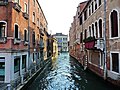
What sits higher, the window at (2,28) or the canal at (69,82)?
the window at (2,28)

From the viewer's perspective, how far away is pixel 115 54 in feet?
41.7

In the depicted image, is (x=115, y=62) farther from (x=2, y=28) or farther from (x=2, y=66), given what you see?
(x=2, y=28)

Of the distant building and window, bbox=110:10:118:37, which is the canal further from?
the distant building

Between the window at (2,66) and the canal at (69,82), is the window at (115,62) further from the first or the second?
the window at (2,66)

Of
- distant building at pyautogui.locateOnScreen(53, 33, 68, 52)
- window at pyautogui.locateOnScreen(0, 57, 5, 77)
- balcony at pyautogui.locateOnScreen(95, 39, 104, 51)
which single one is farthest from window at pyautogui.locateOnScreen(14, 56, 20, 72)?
distant building at pyautogui.locateOnScreen(53, 33, 68, 52)

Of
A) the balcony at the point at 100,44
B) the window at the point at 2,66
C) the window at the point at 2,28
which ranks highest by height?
the window at the point at 2,28

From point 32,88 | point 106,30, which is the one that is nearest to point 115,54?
point 106,30

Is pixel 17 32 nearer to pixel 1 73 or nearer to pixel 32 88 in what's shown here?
pixel 1 73

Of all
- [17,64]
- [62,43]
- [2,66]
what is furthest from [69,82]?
[62,43]

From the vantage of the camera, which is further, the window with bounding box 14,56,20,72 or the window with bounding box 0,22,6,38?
the window with bounding box 14,56,20,72

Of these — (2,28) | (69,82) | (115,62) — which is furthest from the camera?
(69,82)

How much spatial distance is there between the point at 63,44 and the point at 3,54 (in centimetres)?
9461

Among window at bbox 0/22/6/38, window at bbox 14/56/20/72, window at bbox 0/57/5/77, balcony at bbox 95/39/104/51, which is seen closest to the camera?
window at bbox 0/57/5/77

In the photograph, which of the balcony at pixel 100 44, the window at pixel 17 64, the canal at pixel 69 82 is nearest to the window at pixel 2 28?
the window at pixel 17 64
